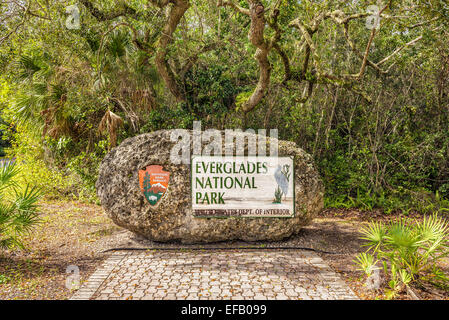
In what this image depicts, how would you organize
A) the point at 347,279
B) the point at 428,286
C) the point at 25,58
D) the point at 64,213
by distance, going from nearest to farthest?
the point at 428,286 → the point at 347,279 → the point at 64,213 → the point at 25,58

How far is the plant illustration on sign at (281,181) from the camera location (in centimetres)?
576

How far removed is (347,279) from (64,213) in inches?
257

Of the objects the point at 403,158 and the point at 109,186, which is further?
the point at 403,158

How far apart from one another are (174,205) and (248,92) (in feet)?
12.5

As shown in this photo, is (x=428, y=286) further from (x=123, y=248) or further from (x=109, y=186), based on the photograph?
(x=109, y=186)

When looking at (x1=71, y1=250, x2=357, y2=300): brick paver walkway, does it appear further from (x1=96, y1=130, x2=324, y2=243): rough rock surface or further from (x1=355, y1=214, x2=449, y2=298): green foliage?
(x1=355, y1=214, x2=449, y2=298): green foliage

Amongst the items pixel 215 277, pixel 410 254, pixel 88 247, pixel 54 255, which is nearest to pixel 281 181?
pixel 215 277

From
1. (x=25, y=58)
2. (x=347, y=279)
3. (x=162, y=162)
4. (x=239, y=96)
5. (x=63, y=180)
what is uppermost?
(x=25, y=58)

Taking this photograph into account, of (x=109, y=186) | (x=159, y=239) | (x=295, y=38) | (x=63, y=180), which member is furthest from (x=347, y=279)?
(x=63, y=180)

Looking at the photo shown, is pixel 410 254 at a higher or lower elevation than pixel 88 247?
higher

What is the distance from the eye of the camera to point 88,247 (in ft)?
19.0

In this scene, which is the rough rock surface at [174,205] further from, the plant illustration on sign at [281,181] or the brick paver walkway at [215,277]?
the brick paver walkway at [215,277]

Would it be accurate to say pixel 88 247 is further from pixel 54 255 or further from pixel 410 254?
pixel 410 254

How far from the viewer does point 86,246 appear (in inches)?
231
